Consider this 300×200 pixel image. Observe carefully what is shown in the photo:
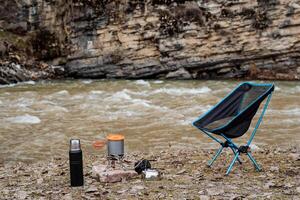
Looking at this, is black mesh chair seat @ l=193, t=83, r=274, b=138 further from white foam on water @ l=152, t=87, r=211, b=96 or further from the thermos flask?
white foam on water @ l=152, t=87, r=211, b=96

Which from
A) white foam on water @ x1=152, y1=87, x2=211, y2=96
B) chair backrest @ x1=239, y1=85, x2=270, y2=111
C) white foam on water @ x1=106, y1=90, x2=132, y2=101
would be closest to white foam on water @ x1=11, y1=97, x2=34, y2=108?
white foam on water @ x1=106, y1=90, x2=132, y2=101

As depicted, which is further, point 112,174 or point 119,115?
point 119,115

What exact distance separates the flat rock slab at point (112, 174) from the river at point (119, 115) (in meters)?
2.18

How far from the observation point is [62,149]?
7.62m

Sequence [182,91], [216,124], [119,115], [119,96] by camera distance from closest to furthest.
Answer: [216,124]
[119,115]
[119,96]
[182,91]

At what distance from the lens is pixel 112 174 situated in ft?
16.3

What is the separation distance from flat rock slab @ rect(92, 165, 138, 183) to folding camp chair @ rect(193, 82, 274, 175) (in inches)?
39.5

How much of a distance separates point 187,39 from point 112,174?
45.0 ft


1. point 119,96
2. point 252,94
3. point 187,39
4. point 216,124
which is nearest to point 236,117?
point 216,124

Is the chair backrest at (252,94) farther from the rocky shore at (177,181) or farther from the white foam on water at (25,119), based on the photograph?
the white foam on water at (25,119)

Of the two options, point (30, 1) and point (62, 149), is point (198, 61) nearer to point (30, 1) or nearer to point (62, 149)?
point (30, 1)

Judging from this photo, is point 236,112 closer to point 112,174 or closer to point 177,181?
point 177,181

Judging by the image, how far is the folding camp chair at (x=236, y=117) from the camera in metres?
5.21

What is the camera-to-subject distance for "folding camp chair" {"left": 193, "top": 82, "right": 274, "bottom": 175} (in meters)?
5.21
